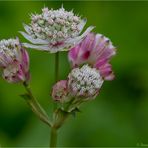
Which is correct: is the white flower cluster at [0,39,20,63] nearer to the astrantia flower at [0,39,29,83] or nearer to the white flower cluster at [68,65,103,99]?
the astrantia flower at [0,39,29,83]

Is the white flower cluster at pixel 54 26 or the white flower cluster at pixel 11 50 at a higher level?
the white flower cluster at pixel 54 26

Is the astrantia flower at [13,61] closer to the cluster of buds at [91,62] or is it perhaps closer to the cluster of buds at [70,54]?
the cluster of buds at [70,54]

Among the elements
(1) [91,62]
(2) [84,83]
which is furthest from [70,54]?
(2) [84,83]

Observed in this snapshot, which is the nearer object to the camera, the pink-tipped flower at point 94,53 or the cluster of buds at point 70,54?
the cluster of buds at point 70,54

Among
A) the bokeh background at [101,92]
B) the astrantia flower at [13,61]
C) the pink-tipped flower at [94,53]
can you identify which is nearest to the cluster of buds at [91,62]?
the pink-tipped flower at [94,53]

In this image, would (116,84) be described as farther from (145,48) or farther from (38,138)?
(38,138)

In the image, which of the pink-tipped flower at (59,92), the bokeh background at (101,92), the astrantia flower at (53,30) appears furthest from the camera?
the bokeh background at (101,92)

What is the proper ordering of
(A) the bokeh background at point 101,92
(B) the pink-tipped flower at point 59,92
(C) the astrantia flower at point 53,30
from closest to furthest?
(B) the pink-tipped flower at point 59,92, (C) the astrantia flower at point 53,30, (A) the bokeh background at point 101,92
